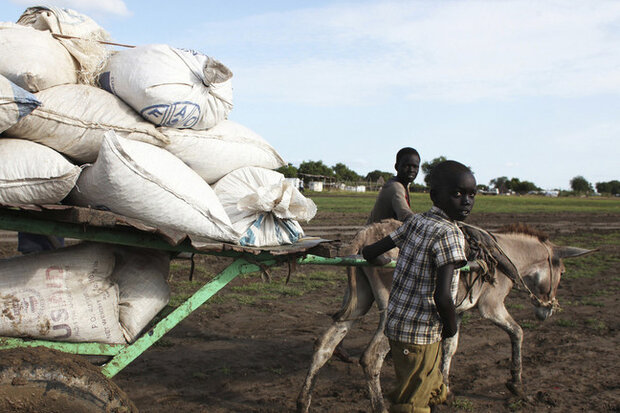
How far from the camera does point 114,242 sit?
2.57m

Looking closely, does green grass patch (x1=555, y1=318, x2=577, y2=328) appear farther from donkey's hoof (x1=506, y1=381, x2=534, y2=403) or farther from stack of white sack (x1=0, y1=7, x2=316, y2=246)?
stack of white sack (x1=0, y1=7, x2=316, y2=246)

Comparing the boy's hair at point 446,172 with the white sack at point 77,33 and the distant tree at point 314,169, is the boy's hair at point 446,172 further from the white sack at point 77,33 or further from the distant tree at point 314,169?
the distant tree at point 314,169

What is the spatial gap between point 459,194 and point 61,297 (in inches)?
86.0

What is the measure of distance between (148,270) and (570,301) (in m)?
7.46

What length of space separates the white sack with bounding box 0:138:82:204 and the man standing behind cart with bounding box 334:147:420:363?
2.77m

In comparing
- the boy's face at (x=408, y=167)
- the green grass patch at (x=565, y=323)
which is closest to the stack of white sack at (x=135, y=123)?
the boy's face at (x=408, y=167)

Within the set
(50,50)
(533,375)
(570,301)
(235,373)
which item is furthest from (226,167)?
(570,301)

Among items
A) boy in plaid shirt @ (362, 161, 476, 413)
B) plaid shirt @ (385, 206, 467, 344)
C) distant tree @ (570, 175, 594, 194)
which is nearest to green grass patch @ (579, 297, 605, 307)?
boy in plaid shirt @ (362, 161, 476, 413)

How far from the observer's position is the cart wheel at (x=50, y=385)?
7.50 feet

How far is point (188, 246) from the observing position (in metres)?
2.68

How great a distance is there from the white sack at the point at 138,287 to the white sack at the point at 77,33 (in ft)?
4.07

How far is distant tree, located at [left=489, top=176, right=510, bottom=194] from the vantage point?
4414 inches

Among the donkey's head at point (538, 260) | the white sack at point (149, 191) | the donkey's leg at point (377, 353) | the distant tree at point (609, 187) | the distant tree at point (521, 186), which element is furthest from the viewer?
the distant tree at point (609, 187)

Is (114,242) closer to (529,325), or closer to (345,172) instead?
(529,325)
